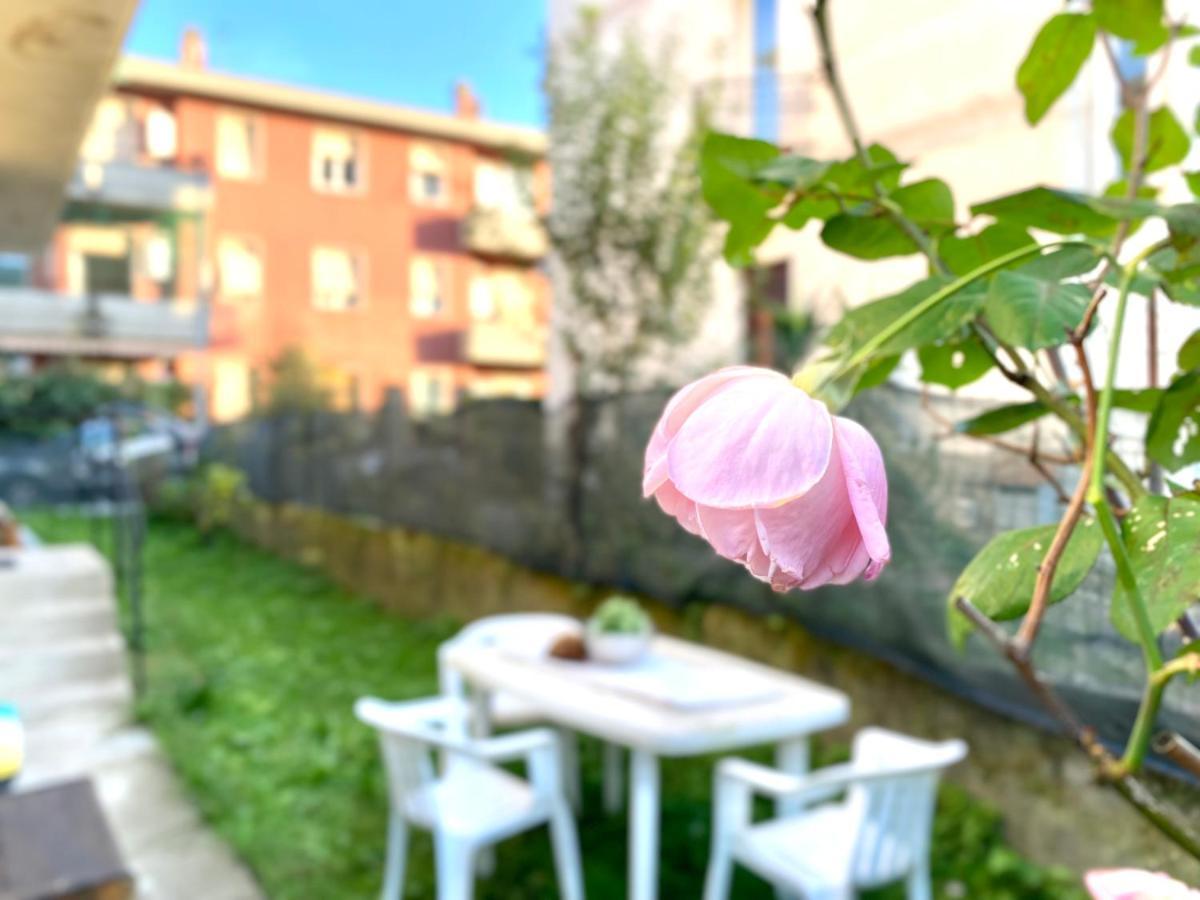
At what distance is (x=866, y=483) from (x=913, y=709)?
3.91 metres

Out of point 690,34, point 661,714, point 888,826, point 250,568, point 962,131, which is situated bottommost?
point 250,568

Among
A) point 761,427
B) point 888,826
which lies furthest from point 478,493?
point 761,427

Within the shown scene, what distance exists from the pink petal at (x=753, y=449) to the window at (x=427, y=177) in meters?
24.8

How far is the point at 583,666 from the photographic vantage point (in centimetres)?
355

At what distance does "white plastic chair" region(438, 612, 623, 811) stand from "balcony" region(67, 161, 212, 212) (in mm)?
15455

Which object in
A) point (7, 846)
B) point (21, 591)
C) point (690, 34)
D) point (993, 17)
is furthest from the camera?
point (690, 34)

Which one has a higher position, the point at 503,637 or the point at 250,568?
the point at 503,637

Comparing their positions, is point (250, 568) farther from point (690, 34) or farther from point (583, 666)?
point (583, 666)

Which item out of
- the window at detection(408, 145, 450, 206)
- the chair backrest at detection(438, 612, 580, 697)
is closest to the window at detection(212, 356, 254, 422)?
the window at detection(408, 145, 450, 206)

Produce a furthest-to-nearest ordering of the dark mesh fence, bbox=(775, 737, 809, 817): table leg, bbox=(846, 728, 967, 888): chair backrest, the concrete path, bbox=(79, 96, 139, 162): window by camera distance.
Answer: bbox=(79, 96, 139, 162): window < the concrete path < bbox=(775, 737, 809, 817): table leg < bbox=(846, 728, 967, 888): chair backrest < the dark mesh fence

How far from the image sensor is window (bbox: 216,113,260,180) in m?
22.0

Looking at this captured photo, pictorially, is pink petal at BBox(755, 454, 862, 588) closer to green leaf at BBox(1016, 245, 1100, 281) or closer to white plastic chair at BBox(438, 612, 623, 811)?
green leaf at BBox(1016, 245, 1100, 281)

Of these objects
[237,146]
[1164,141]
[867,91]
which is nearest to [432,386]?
[237,146]

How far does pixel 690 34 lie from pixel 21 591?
22.0ft
